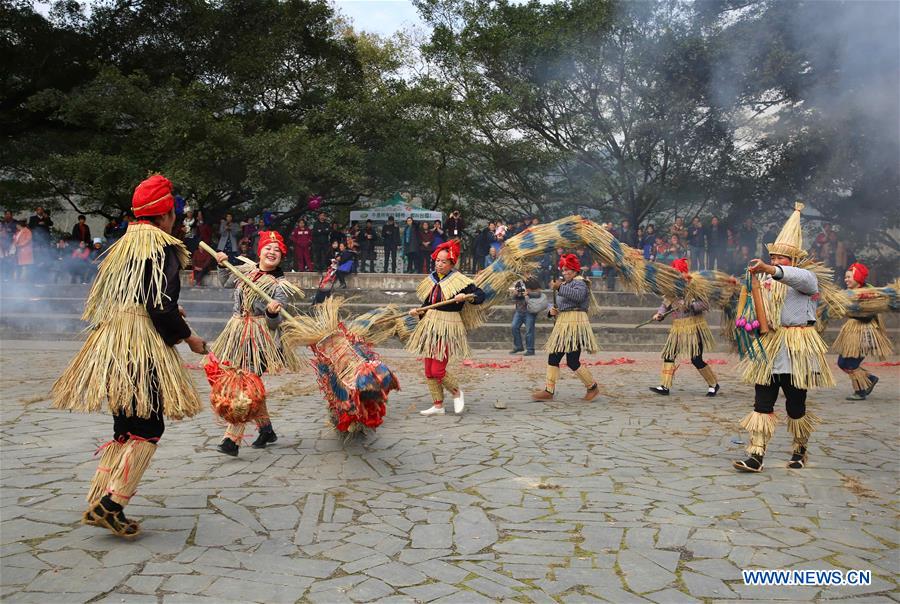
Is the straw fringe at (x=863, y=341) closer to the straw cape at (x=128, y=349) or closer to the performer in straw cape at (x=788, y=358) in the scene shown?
the performer in straw cape at (x=788, y=358)

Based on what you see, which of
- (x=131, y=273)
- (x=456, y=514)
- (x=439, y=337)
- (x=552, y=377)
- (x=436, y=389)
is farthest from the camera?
(x=552, y=377)

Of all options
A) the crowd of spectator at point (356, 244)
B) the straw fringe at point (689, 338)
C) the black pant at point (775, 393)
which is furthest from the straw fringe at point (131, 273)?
the crowd of spectator at point (356, 244)

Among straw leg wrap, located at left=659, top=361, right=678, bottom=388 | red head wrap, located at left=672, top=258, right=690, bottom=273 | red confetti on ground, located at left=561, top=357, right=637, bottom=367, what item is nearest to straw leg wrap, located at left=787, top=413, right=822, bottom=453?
straw leg wrap, located at left=659, top=361, right=678, bottom=388

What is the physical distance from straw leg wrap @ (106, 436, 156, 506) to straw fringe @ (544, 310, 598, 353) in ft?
16.7

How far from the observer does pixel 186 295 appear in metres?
17.1

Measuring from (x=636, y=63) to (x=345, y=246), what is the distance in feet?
27.4

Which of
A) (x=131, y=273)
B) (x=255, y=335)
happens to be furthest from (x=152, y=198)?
(x=255, y=335)

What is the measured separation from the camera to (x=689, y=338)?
28.7 ft

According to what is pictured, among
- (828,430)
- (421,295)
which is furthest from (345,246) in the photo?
(828,430)

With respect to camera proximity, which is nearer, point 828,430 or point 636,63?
point 828,430

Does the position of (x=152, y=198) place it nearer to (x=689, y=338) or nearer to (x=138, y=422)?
(x=138, y=422)

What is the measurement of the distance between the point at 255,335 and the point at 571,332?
3.82 meters

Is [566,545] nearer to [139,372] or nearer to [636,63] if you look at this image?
[139,372]

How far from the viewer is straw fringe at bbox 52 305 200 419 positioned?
3.96 metres
